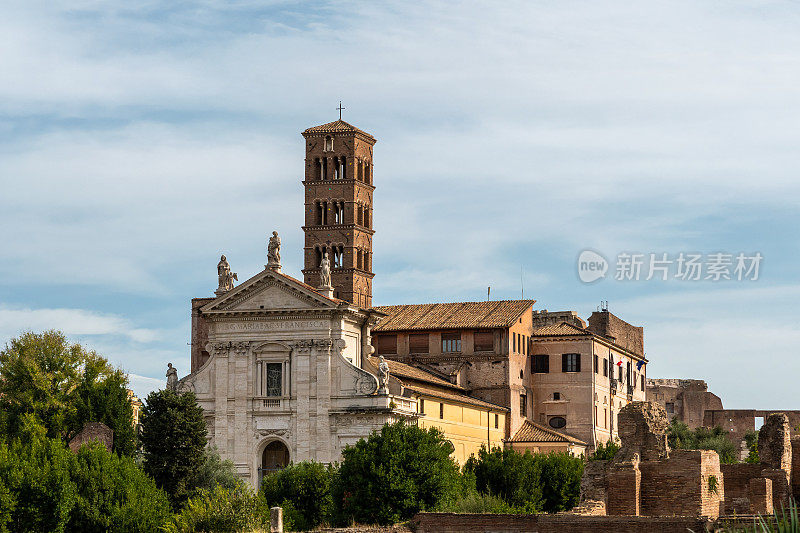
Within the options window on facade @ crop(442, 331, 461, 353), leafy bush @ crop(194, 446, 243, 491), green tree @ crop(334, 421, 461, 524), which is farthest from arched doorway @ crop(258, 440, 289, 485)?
window on facade @ crop(442, 331, 461, 353)

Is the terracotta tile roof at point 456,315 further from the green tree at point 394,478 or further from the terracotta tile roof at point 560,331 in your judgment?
the green tree at point 394,478

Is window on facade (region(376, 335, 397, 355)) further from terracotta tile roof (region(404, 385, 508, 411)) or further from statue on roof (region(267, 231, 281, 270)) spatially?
statue on roof (region(267, 231, 281, 270))

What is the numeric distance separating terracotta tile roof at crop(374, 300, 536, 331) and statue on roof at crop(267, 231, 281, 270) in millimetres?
12089

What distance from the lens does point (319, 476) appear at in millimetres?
52281

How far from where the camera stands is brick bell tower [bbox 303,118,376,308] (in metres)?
77.7

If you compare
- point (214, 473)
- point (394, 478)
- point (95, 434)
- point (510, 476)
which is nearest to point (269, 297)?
point (214, 473)

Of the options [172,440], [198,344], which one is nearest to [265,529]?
[172,440]

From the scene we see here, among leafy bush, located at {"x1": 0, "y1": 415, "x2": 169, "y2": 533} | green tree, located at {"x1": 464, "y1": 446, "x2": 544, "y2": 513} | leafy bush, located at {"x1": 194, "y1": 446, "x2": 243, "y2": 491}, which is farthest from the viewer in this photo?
green tree, located at {"x1": 464, "y1": 446, "x2": 544, "y2": 513}

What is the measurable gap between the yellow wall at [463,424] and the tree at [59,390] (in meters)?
14.6

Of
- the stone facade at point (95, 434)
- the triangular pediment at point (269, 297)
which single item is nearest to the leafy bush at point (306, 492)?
the triangular pediment at point (269, 297)

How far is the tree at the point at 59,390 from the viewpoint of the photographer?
204ft

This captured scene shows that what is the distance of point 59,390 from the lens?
65.0 metres

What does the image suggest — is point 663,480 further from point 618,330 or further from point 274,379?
point 618,330

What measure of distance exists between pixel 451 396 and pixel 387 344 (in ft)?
30.0
